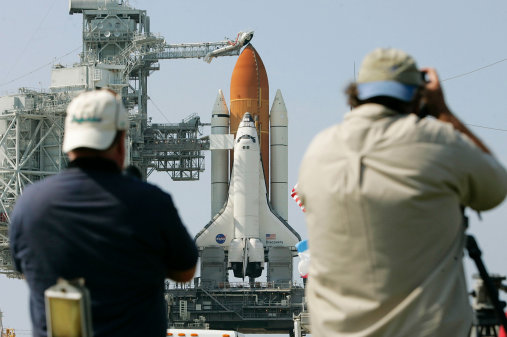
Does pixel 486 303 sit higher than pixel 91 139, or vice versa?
pixel 91 139

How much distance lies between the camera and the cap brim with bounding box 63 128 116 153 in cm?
533

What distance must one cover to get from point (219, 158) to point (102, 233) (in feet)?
214

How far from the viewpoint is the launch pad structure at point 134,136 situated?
69000 millimetres

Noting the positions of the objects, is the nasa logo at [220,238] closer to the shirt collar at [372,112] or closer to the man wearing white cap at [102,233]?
the man wearing white cap at [102,233]

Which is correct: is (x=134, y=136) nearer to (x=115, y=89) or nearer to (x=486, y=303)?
(x=115, y=89)

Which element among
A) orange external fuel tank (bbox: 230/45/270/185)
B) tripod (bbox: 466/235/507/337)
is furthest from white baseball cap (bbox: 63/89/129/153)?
orange external fuel tank (bbox: 230/45/270/185)

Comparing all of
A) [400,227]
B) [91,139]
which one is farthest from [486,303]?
[91,139]

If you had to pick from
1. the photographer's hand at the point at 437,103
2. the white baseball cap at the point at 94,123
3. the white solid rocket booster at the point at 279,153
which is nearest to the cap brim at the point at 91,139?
the white baseball cap at the point at 94,123

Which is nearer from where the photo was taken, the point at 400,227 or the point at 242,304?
the point at 400,227

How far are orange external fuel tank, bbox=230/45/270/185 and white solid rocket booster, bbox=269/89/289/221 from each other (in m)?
0.41

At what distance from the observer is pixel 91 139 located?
5.34m

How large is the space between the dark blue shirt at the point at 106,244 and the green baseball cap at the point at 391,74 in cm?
108

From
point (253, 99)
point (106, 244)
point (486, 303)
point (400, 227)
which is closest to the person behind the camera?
point (400, 227)

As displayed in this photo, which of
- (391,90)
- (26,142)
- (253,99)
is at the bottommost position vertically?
(391,90)
